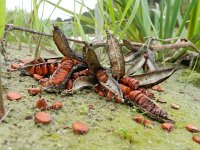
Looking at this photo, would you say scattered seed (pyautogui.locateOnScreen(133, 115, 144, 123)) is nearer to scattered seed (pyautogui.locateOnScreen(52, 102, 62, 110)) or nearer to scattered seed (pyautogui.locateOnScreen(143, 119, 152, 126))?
scattered seed (pyautogui.locateOnScreen(143, 119, 152, 126))

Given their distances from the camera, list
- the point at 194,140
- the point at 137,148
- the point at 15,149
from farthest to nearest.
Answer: the point at 194,140, the point at 137,148, the point at 15,149

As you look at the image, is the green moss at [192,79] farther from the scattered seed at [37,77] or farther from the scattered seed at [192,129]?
the scattered seed at [37,77]

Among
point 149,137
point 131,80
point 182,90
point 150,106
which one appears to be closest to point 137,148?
point 149,137

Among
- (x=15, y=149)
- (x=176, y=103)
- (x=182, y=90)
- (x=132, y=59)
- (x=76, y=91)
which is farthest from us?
(x=182, y=90)

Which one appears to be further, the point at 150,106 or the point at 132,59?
the point at 132,59

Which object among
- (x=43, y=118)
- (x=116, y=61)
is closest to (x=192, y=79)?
(x=116, y=61)

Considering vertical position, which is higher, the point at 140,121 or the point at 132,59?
the point at 132,59

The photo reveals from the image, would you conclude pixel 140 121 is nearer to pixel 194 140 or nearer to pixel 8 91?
pixel 194 140
